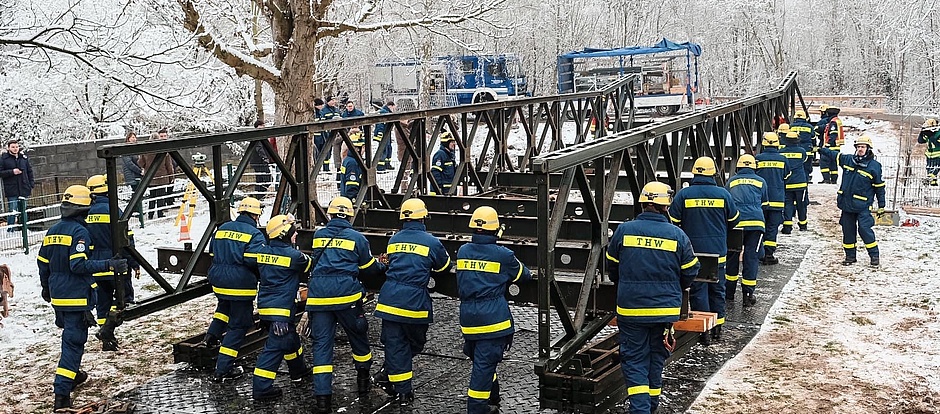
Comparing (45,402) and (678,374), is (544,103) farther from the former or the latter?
(45,402)

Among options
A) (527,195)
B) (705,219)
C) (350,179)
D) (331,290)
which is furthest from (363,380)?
(527,195)

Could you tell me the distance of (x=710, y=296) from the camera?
8.17 metres

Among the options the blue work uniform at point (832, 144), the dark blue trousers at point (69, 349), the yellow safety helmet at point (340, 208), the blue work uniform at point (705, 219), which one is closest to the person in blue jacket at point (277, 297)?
the yellow safety helmet at point (340, 208)

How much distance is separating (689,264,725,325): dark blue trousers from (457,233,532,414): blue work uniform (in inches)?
89.2

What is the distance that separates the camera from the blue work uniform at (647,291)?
5.97m

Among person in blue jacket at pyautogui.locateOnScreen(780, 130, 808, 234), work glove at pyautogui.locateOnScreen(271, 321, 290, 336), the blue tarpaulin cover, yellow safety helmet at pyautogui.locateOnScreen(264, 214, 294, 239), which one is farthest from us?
the blue tarpaulin cover

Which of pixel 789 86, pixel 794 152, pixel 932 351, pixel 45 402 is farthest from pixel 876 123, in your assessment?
pixel 45 402

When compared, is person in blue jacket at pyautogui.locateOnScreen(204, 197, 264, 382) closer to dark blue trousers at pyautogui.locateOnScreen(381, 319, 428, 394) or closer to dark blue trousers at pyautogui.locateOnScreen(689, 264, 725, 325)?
dark blue trousers at pyautogui.locateOnScreen(381, 319, 428, 394)

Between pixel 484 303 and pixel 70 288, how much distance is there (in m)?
3.29

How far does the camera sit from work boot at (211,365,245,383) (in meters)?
7.16

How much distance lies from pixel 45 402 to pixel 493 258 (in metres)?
3.77

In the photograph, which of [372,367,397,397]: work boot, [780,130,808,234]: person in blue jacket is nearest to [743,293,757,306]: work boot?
[780,130,808,234]: person in blue jacket

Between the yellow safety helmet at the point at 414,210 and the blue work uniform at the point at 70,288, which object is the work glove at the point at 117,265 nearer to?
the blue work uniform at the point at 70,288

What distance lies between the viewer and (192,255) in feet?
25.4
